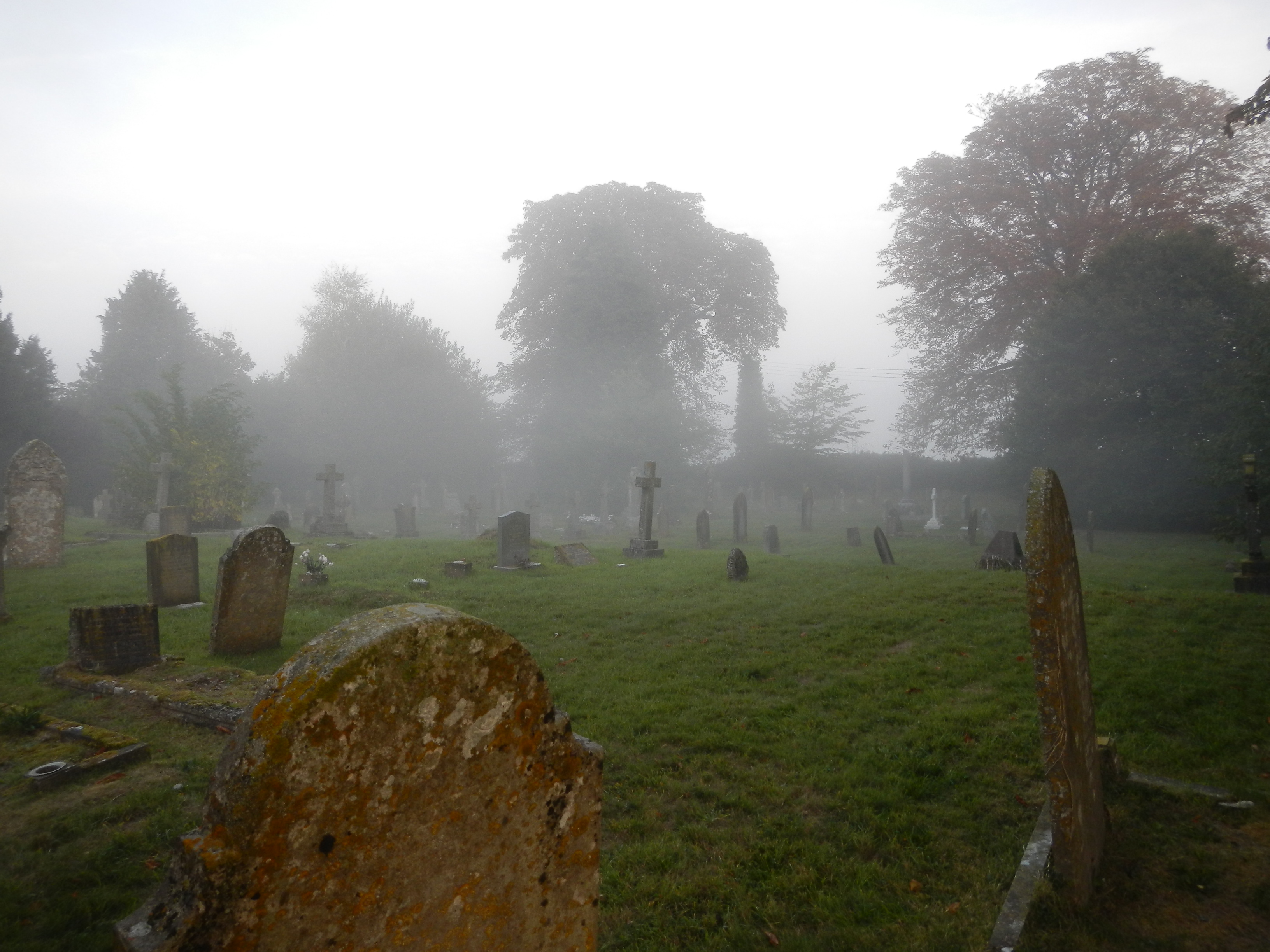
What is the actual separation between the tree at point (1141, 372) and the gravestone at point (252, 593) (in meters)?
20.5

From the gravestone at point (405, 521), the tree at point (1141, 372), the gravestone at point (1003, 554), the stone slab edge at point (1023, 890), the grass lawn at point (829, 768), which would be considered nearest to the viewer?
the stone slab edge at point (1023, 890)

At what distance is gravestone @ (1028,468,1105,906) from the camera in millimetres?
3189

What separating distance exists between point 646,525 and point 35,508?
13171 mm

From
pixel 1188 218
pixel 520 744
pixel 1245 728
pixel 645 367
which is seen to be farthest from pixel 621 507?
pixel 520 744

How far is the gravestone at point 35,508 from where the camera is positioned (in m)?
15.0

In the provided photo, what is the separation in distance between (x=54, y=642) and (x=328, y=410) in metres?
37.9

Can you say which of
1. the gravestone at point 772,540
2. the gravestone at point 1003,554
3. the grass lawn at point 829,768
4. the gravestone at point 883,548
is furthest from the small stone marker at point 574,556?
the gravestone at point 1003,554

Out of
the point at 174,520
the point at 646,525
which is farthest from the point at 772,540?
the point at 174,520

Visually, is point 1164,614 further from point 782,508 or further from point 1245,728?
point 782,508

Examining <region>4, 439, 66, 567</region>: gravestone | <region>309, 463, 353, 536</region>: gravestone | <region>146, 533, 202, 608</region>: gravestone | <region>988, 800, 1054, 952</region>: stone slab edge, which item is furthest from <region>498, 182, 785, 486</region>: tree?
<region>988, 800, 1054, 952</region>: stone slab edge

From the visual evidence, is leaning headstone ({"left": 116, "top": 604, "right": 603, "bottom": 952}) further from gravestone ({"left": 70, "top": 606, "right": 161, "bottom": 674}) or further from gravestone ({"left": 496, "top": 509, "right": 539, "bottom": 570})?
gravestone ({"left": 496, "top": 509, "right": 539, "bottom": 570})

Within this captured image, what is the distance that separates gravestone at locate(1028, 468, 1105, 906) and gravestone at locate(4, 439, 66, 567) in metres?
18.2

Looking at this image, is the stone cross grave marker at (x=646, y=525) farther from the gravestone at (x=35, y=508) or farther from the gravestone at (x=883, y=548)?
the gravestone at (x=35, y=508)

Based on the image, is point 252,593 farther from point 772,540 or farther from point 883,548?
point 772,540
